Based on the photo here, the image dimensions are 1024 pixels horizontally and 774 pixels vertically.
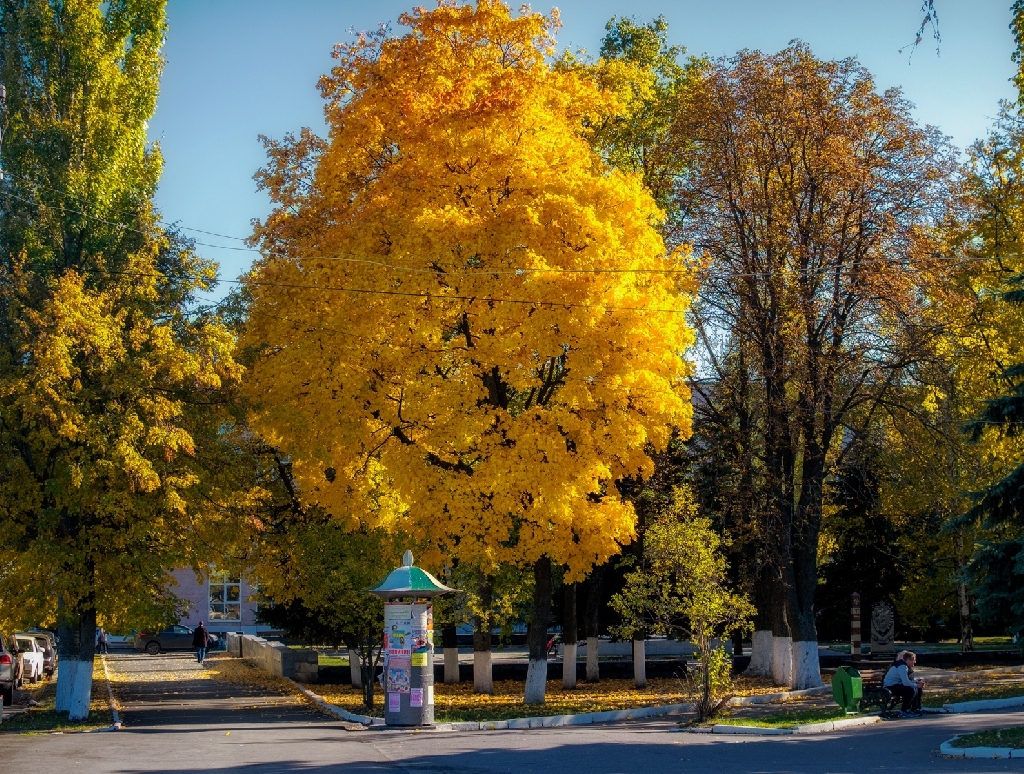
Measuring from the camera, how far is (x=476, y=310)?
22.6 m

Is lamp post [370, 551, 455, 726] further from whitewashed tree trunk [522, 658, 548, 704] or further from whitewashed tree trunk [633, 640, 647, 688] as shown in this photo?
whitewashed tree trunk [633, 640, 647, 688]

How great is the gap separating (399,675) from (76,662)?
24.0 ft

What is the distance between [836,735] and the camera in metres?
18.2

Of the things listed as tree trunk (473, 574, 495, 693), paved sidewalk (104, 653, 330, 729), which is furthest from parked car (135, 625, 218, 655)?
tree trunk (473, 574, 495, 693)

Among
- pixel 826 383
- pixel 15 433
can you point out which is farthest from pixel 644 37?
pixel 15 433

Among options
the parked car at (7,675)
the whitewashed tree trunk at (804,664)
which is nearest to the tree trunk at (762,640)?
the whitewashed tree trunk at (804,664)

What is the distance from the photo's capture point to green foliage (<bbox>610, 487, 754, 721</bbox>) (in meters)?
20.6

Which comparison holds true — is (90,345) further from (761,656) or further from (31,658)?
(761,656)

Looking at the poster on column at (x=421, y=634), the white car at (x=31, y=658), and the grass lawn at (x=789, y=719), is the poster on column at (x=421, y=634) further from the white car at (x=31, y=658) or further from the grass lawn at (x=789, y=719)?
the white car at (x=31, y=658)

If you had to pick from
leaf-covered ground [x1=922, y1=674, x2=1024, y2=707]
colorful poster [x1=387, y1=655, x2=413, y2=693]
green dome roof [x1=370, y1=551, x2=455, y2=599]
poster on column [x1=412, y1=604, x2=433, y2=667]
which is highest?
green dome roof [x1=370, y1=551, x2=455, y2=599]

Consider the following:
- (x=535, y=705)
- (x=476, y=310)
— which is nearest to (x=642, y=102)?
(x=476, y=310)

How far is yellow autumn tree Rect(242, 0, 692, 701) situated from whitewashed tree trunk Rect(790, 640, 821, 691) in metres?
6.95

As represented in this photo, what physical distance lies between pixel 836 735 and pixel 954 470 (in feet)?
47.8

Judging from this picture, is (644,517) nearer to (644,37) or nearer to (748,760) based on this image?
(748,760)
